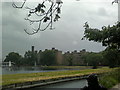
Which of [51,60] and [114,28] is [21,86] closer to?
[114,28]

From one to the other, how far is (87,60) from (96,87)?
2939 inches

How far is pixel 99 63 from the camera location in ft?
265

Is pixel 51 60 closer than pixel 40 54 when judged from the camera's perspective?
Yes

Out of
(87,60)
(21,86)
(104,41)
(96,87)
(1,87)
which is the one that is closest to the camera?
(96,87)

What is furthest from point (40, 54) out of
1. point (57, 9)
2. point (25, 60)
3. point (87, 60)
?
point (57, 9)

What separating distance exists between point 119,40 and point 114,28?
3.65 ft

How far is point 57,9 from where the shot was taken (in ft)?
11.3

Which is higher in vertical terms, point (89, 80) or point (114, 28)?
point (114, 28)

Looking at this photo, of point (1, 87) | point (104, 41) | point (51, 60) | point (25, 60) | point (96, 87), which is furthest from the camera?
point (25, 60)

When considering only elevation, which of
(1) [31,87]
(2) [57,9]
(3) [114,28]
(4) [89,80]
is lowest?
(1) [31,87]

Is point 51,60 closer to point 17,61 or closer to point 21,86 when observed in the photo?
point 17,61

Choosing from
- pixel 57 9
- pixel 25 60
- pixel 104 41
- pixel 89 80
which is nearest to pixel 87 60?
pixel 25 60

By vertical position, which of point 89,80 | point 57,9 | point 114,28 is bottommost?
point 89,80

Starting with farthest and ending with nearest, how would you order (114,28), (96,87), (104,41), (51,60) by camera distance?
(51,60) < (104,41) < (114,28) < (96,87)
